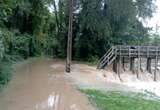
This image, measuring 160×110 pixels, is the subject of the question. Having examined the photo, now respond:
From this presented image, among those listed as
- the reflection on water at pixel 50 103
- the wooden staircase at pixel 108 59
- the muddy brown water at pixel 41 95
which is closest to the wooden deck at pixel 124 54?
the wooden staircase at pixel 108 59

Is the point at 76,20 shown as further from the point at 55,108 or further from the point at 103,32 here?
the point at 55,108

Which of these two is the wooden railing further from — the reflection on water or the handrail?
the reflection on water

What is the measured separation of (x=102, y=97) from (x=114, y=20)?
20.0 metres

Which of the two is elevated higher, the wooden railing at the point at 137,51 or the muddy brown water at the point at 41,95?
the wooden railing at the point at 137,51

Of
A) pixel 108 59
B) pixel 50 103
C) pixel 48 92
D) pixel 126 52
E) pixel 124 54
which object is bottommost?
pixel 50 103

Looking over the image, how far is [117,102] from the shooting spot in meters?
13.6

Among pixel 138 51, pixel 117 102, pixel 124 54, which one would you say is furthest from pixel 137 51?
→ pixel 117 102

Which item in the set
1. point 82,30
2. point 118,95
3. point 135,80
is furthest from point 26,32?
point 118,95

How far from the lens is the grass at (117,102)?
12781 mm

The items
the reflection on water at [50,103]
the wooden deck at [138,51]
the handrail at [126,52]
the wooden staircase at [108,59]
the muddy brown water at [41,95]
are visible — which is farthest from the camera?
the wooden deck at [138,51]

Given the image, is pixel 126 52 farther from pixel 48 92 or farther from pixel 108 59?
pixel 48 92

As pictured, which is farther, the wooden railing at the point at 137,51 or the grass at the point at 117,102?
the wooden railing at the point at 137,51

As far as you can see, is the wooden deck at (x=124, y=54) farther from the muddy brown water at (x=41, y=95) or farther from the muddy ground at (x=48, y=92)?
the muddy brown water at (x=41, y=95)

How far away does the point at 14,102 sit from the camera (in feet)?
44.1
